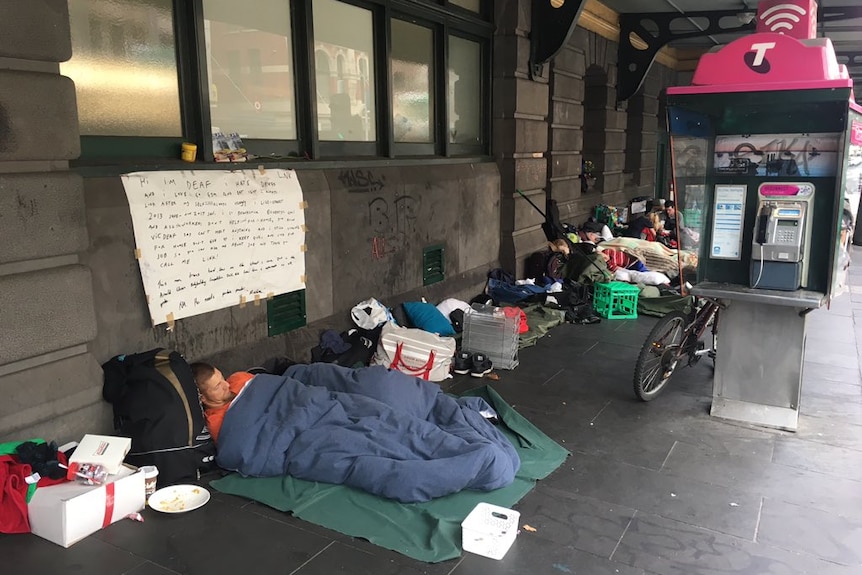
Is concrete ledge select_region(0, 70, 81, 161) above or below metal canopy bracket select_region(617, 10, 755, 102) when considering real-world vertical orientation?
below

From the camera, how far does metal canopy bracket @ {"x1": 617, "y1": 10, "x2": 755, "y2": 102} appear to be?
1034 centimetres

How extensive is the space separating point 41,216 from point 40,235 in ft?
0.31

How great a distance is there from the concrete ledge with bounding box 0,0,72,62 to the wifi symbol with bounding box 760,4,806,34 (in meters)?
4.33

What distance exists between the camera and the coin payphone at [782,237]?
14.5ft

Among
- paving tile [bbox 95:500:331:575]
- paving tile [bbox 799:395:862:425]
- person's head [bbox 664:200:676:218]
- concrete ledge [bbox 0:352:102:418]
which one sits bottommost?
paving tile [bbox 799:395:862:425]

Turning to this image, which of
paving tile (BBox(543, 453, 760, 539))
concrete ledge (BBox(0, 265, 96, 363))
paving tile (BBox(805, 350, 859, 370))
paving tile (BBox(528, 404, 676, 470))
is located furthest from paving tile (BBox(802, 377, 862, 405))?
concrete ledge (BBox(0, 265, 96, 363))

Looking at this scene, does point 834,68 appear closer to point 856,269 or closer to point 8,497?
point 8,497

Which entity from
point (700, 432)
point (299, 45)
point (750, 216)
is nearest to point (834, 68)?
point (750, 216)

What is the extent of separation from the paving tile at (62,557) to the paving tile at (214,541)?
0.18 feet

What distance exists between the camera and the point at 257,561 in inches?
117

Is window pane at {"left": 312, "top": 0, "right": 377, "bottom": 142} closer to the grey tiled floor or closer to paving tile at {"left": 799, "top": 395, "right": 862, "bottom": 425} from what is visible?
the grey tiled floor

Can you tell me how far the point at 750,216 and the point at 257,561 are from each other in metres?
3.93

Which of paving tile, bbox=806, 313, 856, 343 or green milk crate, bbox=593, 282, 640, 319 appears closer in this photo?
paving tile, bbox=806, 313, 856, 343

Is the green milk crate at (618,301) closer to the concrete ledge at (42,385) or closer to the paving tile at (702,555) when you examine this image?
the paving tile at (702,555)
